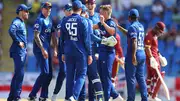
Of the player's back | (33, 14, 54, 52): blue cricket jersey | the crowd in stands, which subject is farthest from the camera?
the crowd in stands

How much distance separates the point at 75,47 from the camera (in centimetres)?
1118

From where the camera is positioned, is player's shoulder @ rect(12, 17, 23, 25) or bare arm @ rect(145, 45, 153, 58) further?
bare arm @ rect(145, 45, 153, 58)

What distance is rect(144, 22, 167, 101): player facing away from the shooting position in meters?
13.4

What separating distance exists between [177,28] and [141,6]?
5.53 feet

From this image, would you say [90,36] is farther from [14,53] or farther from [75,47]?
[14,53]

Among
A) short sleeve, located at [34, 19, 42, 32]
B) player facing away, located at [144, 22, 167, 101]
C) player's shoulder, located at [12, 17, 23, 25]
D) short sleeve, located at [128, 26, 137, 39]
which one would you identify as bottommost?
player facing away, located at [144, 22, 167, 101]

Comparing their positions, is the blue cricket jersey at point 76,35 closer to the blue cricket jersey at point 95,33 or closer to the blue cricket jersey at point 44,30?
the blue cricket jersey at point 95,33

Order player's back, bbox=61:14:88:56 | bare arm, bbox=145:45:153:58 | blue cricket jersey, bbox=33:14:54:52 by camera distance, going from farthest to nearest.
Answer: bare arm, bbox=145:45:153:58
blue cricket jersey, bbox=33:14:54:52
player's back, bbox=61:14:88:56

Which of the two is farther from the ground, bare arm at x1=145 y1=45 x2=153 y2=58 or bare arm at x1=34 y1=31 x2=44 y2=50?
bare arm at x1=34 y1=31 x2=44 y2=50

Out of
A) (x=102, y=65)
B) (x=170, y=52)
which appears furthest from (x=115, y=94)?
(x=170, y=52)

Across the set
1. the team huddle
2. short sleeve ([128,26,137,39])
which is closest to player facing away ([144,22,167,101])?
the team huddle

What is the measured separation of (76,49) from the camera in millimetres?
11195

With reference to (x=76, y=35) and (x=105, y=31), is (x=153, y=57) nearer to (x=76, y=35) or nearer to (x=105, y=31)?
(x=105, y=31)

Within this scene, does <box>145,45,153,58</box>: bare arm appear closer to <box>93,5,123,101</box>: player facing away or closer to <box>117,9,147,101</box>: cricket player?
<box>117,9,147,101</box>: cricket player
